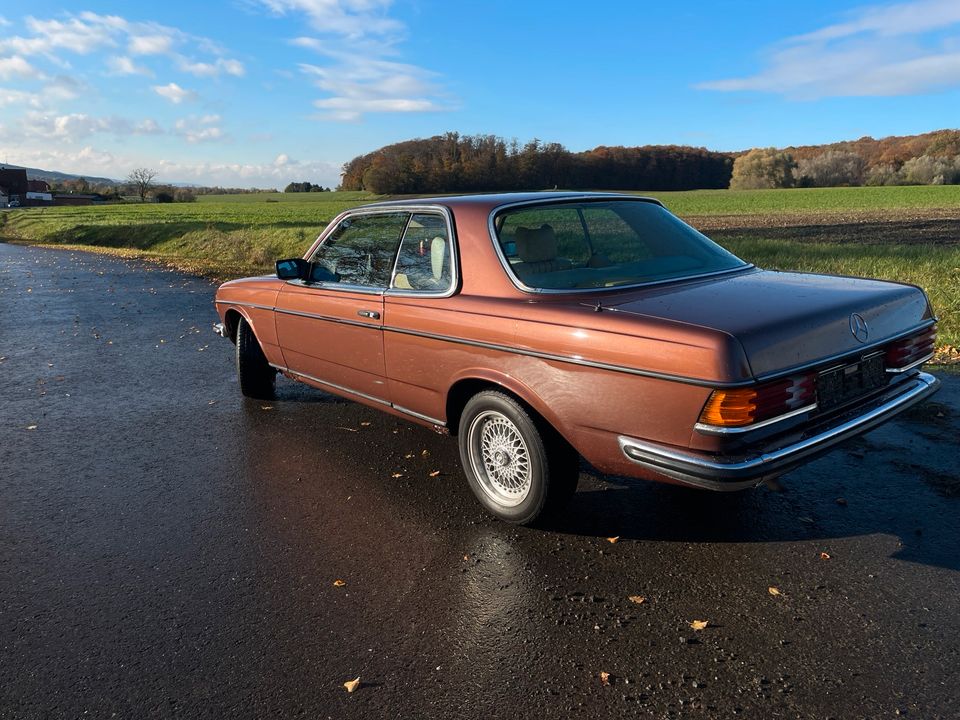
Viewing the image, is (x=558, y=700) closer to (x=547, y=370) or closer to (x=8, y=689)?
(x=547, y=370)

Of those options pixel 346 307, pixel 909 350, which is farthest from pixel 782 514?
pixel 346 307

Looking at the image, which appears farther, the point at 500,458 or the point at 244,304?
the point at 244,304

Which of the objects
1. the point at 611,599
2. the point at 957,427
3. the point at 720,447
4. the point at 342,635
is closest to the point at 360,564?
the point at 342,635

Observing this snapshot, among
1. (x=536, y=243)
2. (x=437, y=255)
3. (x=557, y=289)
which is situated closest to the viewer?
(x=557, y=289)

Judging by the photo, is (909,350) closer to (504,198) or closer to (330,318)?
(504,198)

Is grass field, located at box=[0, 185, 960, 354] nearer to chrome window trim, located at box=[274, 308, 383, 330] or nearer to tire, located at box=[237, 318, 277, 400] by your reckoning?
chrome window trim, located at box=[274, 308, 383, 330]

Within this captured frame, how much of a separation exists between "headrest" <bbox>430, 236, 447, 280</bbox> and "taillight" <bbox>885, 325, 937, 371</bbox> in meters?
2.30

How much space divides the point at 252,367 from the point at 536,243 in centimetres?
326

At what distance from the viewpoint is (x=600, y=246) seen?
13.9ft

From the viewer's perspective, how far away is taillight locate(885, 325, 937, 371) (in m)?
3.63

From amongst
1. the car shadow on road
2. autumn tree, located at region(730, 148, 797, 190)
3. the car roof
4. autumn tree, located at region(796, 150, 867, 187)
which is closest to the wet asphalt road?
the car shadow on road

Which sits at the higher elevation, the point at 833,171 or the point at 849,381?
the point at 833,171

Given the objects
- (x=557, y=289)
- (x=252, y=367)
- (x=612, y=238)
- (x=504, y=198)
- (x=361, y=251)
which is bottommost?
(x=252, y=367)

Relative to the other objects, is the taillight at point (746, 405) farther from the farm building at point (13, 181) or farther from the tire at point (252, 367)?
the farm building at point (13, 181)
